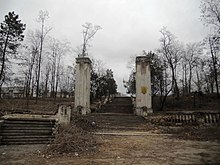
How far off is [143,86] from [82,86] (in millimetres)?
6990

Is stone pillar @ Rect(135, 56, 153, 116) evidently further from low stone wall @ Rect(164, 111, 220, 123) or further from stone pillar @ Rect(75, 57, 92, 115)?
low stone wall @ Rect(164, 111, 220, 123)

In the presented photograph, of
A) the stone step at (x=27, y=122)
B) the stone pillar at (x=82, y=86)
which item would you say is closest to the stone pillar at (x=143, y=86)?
the stone pillar at (x=82, y=86)

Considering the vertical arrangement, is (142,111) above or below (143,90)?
below

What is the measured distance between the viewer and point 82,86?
24859mm

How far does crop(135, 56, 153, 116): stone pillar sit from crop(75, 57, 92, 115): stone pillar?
5.78 m

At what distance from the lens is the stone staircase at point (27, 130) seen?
11.0m

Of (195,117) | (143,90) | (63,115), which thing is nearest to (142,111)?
(143,90)

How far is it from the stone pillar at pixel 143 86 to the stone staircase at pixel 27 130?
42.6 ft

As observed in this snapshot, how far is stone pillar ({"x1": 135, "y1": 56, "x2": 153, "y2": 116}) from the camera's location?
24078 millimetres

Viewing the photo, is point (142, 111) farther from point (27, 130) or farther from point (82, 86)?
point (27, 130)

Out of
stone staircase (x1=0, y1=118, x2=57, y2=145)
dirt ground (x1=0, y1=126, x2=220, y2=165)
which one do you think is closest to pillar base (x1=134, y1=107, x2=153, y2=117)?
stone staircase (x1=0, y1=118, x2=57, y2=145)

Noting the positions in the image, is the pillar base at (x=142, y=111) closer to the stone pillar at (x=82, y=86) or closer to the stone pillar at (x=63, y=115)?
the stone pillar at (x=82, y=86)

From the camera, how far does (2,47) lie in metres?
27.7

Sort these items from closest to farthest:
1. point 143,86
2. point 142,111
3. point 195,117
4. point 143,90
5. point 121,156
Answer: point 121,156 < point 195,117 < point 142,111 < point 143,90 < point 143,86
